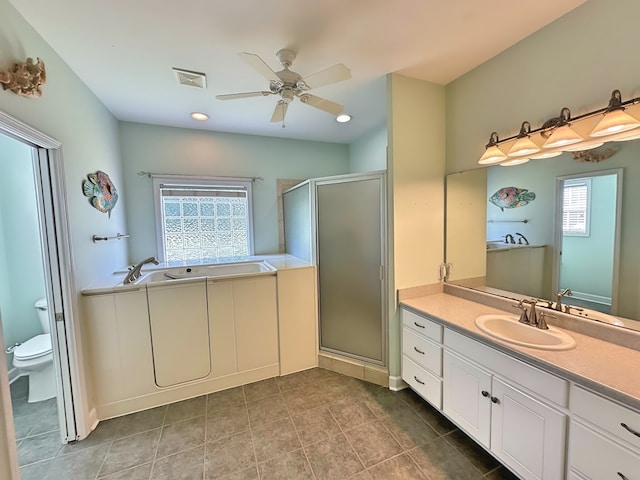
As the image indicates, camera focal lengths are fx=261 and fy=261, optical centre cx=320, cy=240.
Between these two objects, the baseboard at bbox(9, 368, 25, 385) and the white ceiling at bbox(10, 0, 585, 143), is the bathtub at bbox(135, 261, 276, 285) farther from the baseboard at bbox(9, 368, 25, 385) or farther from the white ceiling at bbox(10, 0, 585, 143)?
the white ceiling at bbox(10, 0, 585, 143)

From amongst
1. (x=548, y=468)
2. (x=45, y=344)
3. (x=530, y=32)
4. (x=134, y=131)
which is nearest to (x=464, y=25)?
(x=530, y=32)

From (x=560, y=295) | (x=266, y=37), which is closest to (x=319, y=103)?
(x=266, y=37)

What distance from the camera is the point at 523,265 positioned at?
6.11 ft

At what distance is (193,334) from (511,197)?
2714 mm

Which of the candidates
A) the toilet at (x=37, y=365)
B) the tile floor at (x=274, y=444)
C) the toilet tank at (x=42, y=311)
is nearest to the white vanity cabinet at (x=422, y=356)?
the tile floor at (x=274, y=444)

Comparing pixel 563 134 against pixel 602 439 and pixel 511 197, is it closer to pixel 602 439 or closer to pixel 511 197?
pixel 511 197

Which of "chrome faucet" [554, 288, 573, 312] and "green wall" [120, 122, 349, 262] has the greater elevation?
"green wall" [120, 122, 349, 262]

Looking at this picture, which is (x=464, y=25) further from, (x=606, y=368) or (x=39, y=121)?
(x=39, y=121)

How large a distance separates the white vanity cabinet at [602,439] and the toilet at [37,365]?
329 centimetres

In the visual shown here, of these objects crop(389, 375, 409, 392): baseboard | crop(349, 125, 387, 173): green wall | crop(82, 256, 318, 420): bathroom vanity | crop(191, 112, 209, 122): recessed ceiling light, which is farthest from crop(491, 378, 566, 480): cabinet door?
crop(191, 112, 209, 122): recessed ceiling light

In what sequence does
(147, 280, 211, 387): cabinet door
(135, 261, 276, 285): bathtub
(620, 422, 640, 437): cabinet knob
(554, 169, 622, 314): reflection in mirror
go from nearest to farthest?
(620, 422, 640, 437): cabinet knob, (554, 169, 622, 314): reflection in mirror, (147, 280, 211, 387): cabinet door, (135, 261, 276, 285): bathtub

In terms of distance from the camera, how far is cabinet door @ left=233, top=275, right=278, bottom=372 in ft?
7.74

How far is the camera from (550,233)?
1688 millimetres

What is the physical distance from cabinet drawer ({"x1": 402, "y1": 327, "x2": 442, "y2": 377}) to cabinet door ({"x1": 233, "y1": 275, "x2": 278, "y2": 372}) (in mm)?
1178
